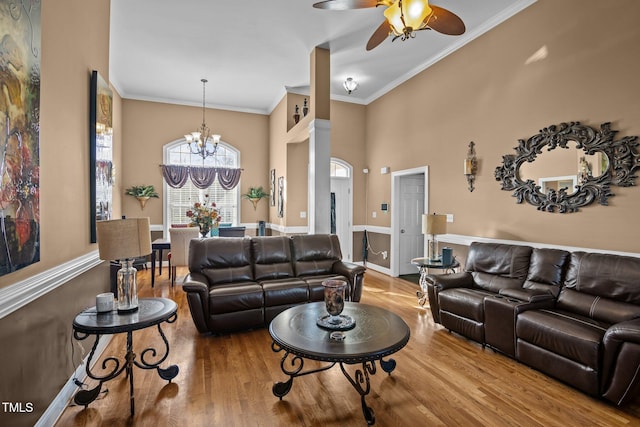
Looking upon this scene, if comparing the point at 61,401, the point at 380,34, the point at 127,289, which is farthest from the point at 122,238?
the point at 380,34

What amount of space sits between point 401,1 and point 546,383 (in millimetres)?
3143

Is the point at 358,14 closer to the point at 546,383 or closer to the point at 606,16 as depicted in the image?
the point at 606,16

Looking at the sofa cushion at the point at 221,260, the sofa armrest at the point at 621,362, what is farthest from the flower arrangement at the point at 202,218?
the sofa armrest at the point at 621,362

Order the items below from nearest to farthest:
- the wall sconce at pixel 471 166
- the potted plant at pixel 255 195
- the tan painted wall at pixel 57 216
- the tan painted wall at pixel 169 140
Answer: the tan painted wall at pixel 57 216, the wall sconce at pixel 471 166, the tan painted wall at pixel 169 140, the potted plant at pixel 255 195

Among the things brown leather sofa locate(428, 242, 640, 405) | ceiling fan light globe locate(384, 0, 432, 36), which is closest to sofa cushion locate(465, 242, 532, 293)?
brown leather sofa locate(428, 242, 640, 405)

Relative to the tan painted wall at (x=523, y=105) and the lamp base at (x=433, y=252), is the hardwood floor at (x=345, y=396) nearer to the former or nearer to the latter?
the lamp base at (x=433, y=252)

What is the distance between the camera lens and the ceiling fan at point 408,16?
237 centimetres

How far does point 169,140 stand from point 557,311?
7.73m

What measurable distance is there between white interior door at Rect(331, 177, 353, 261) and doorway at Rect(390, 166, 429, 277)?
4.03 feet

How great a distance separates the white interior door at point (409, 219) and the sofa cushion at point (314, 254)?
2399 mm

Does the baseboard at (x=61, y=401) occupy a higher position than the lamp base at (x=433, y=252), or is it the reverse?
the lamp base at (x=433, y=252)

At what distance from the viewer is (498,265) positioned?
12.3 feet

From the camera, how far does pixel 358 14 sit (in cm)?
431

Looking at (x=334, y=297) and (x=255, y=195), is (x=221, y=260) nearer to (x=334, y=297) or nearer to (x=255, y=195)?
(x=334, y=297)
